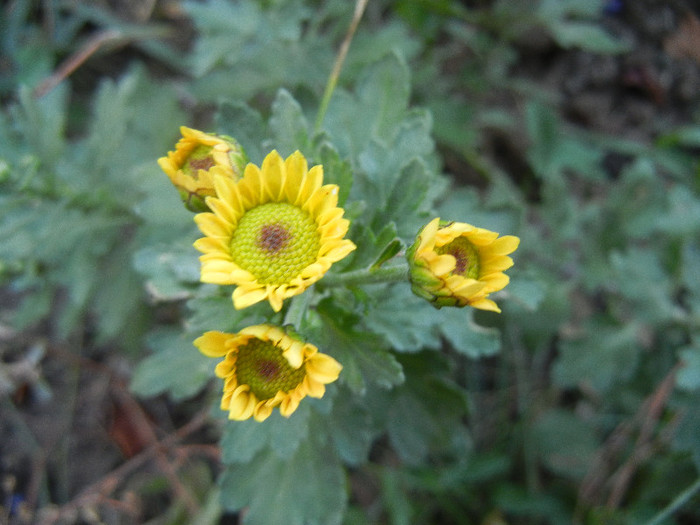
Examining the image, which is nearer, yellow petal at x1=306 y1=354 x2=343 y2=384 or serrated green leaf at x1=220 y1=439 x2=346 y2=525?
yellow petal at x1=306 y1=354 x2=343 y2=384

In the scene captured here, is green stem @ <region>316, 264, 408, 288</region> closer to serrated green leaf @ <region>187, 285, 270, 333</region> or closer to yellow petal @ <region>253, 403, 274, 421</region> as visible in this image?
serrated green leaf @ <region>187, 285, 270, 333</region>

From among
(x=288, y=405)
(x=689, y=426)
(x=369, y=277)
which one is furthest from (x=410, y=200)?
(x=689, y=426)

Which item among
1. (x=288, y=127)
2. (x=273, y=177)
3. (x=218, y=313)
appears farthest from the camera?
(x=288, y=127)

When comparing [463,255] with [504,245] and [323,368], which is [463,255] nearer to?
[504,245]

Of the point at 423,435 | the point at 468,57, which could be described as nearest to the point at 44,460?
the point at 423,435

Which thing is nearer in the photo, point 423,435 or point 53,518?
point 423,435

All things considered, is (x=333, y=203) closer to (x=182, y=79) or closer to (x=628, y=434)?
(x=628, y=434)

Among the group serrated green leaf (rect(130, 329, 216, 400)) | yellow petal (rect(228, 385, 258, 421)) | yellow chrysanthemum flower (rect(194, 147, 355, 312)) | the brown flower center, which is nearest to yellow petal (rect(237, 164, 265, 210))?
yellow chrysanthemum flower (rect(194, 147, 355, 312))

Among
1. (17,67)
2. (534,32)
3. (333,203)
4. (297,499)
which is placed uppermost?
(534,32)
